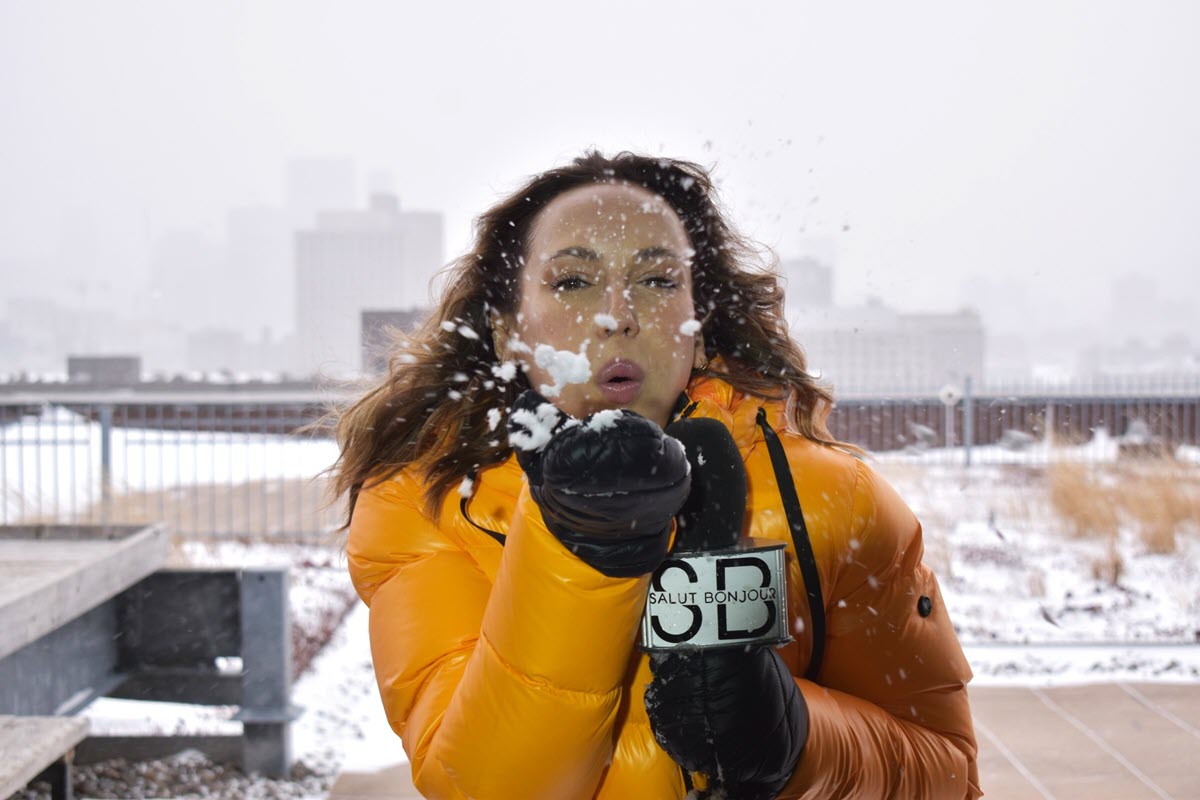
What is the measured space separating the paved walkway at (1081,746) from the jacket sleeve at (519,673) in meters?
1.74

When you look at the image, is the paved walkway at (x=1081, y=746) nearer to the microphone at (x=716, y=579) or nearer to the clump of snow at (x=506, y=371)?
the clump of snow at (x=506, y=371)

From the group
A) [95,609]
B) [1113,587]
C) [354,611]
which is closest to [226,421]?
[354,611]

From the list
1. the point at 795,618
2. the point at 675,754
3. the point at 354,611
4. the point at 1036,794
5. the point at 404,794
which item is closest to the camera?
the point at 675,754

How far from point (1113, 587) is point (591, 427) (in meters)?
4.34

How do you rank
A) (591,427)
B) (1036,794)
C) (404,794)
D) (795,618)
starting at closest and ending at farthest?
(591,427), (795,618), (1036,794), (404,794)

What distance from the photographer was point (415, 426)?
109 centimetres

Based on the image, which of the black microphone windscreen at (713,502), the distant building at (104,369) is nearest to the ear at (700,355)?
the black microphone windscreen at (713,502)

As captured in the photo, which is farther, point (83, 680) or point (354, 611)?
point (354, 611)

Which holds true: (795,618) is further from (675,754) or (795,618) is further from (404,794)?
(404,794)

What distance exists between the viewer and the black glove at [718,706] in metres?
0.72

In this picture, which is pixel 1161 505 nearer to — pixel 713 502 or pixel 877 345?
pixel 877 345

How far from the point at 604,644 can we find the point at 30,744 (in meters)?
1.49

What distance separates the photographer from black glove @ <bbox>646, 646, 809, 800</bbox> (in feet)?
2.36

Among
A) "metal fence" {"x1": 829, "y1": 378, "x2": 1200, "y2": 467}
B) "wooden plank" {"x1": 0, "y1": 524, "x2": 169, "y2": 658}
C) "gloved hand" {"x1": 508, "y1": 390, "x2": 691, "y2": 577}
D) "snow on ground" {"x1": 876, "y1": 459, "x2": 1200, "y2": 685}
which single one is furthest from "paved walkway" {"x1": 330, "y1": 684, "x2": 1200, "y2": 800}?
"metal fence" {"x1": 829, "y1": 378, "x2": 1200, "y2": 467}
